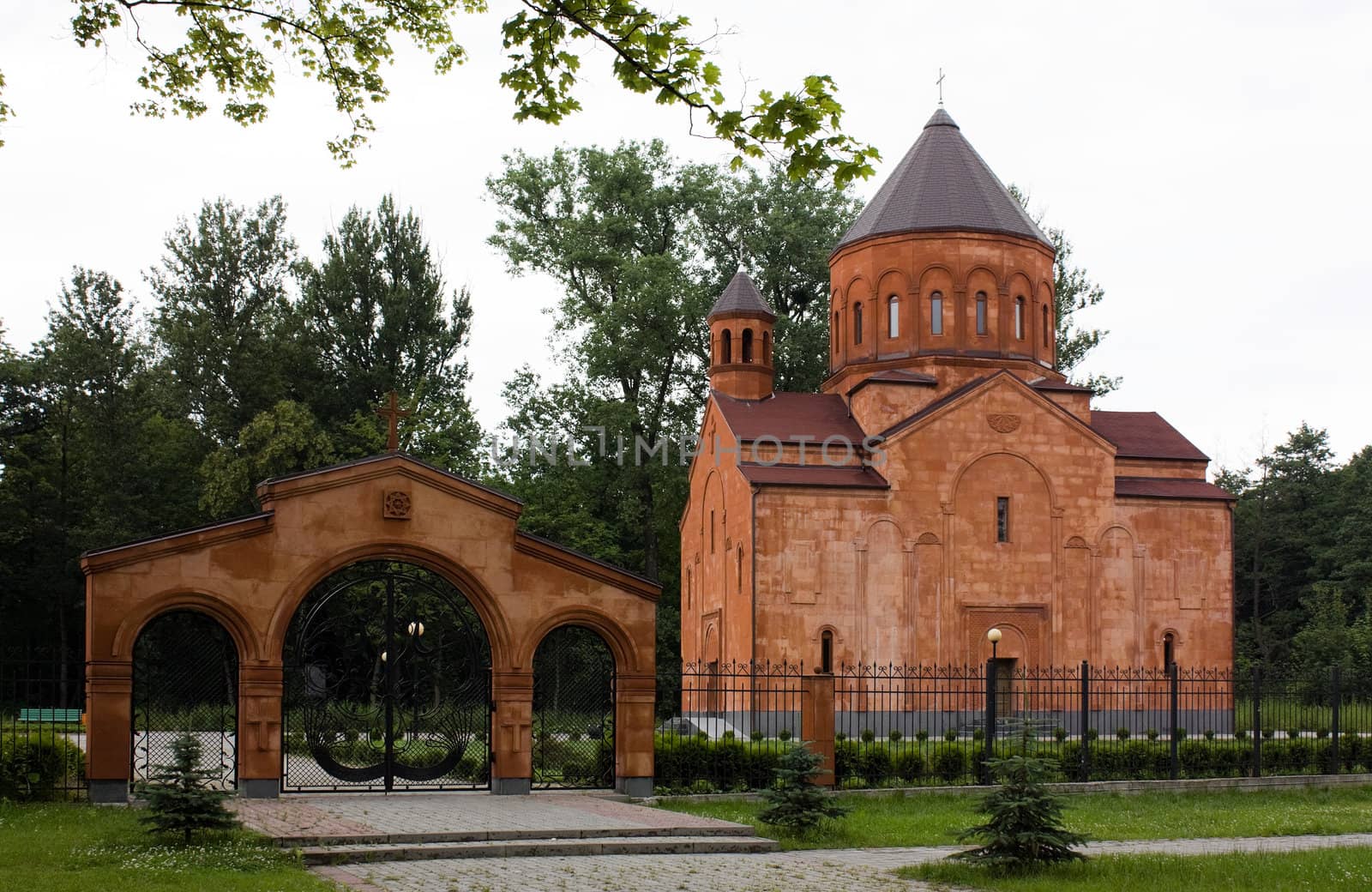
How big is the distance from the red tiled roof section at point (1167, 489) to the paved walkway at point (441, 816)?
21736 millimetres

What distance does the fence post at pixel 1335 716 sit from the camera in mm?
21641

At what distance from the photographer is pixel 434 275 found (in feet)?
168

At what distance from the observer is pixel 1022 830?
41.4ft

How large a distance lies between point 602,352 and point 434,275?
10.7 metres

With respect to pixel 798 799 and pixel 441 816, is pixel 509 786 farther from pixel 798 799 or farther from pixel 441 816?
pixel 798 799

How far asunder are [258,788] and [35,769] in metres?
2.46

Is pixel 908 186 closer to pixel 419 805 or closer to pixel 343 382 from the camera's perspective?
pixel 343 382

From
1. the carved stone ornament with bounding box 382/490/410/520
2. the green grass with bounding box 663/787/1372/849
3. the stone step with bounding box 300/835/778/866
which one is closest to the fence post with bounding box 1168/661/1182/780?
the green grass with bounding box 663/787/1372/849

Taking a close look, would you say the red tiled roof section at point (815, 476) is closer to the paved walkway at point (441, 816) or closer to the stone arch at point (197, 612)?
the paved walkway at point (441, 816)

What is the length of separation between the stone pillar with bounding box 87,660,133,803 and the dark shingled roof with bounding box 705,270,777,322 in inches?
952

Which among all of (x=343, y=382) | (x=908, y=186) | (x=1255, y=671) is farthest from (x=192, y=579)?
(x=343, y=382)

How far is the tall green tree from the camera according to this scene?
4506cm

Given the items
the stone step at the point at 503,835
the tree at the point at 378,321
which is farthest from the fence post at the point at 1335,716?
the tree at the point at 378,321

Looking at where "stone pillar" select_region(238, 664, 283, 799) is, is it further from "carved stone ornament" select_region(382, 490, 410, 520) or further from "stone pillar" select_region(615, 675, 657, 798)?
"stone pillar" select_region(615, 675, 657, 798)
